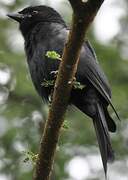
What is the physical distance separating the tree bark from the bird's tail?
0.84 metres

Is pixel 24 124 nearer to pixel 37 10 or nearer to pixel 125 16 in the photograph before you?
pixel 37 10

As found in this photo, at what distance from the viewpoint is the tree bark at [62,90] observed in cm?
296

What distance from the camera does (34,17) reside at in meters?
5.71

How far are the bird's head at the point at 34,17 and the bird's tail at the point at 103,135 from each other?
43.0 inches

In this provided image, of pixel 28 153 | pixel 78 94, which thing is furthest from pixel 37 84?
pixel 28 153

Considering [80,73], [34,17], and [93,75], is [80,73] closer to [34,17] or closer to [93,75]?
[93,75]

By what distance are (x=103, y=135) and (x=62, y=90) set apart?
4.40ft

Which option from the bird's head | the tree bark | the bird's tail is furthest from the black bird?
the tree bark

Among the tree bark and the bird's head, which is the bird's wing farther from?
the tree bark

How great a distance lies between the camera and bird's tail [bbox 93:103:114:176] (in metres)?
4.28

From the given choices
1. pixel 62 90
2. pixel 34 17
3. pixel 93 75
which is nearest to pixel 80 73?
pixel 93 75

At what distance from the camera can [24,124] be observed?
6922 mm

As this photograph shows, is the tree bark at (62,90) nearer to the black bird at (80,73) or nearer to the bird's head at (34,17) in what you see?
the black bird at (80,73)

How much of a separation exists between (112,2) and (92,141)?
7.66 feet
